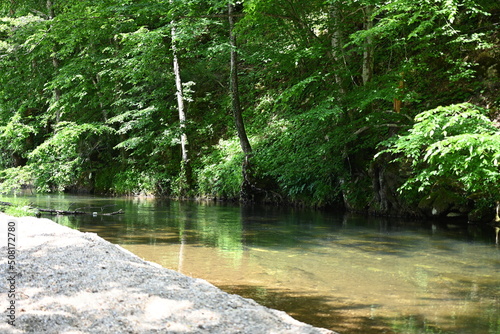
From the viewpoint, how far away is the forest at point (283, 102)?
10.8 m

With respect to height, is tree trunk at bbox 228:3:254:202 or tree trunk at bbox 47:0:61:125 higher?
tree trunk at bbox 47:0:61:125

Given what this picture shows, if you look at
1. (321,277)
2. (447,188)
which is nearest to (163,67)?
(447,188)

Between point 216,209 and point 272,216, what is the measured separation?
8.21 feet

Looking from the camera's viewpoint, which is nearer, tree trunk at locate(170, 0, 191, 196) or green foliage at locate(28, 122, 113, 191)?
tree trunk at locate(170, 0, 191, 196)

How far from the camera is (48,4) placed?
21562 millimetres

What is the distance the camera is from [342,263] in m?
6.69

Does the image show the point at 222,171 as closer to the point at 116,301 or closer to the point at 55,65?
the point at 55,65

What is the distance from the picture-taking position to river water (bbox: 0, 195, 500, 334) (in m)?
4.47

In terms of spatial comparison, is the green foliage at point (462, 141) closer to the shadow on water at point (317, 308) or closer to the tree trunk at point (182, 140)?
the shadow on water at point (317, 308)

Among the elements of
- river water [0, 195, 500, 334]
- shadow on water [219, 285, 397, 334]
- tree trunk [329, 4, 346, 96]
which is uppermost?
tree trunk [329, 4, 346, 96]

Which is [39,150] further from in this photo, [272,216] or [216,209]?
[272,216]

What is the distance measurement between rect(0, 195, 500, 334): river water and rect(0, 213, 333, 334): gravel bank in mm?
913

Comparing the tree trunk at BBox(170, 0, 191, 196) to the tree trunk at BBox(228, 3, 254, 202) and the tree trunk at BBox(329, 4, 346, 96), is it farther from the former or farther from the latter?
the tree trunk at BBox(329, 4, 346, 96)

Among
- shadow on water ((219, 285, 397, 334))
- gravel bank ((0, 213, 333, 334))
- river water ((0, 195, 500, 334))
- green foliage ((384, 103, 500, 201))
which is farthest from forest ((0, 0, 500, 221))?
gravel bank ((0, 213, 333, 334))
